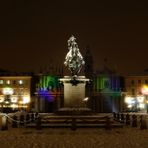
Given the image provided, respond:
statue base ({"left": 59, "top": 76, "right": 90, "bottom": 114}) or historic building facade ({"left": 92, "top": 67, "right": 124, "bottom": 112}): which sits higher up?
historic building facade ({"left": 92, "top": 67, "right": 124, "bottom": 112})

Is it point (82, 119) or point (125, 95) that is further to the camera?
point (125, 95)

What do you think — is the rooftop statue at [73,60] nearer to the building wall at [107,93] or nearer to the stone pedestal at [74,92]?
the stone pedestal at [74,92]

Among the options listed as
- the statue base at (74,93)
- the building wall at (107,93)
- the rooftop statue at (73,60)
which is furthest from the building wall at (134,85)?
the statue base at (74,93)

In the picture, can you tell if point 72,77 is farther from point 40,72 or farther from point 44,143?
point 40,72

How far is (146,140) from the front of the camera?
76.5ft

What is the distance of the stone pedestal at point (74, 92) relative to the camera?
41.3 meters

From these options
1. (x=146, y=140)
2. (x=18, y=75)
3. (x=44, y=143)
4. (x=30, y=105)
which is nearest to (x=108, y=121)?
(x=146, y=140)

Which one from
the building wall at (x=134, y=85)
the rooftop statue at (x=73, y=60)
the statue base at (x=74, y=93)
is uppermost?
the building wall at (x=134, y=85)

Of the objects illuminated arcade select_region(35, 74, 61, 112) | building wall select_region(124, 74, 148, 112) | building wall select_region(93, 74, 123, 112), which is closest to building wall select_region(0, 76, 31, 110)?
illuminated arcade select_region(35, 74, 61, 112)

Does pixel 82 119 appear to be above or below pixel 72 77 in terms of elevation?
below

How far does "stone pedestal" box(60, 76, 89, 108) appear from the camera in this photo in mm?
41312

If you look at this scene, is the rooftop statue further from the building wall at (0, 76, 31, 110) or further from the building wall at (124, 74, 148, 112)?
the building wall at (124, 74, 148, 112)

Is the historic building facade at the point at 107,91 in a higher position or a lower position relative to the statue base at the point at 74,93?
higher

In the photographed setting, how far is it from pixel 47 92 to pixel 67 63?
79301 mm
